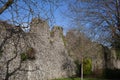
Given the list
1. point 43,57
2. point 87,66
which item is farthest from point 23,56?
point 87,66

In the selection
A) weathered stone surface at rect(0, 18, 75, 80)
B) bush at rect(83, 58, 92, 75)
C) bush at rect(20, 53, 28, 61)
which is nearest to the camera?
weathered stone surface at rect(0, 18, 75, 80)

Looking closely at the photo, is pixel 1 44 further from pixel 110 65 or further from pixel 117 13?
pixel 110 65

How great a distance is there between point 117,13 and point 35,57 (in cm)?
703

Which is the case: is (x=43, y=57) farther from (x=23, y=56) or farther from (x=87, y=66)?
(x=87, y=66)

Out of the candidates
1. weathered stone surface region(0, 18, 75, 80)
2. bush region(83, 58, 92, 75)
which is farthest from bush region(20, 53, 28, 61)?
bush region(83, 58, 92, 75)

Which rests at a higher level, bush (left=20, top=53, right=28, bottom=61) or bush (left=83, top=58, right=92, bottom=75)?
bush (left=20, top=53, right=28, bottom=61)

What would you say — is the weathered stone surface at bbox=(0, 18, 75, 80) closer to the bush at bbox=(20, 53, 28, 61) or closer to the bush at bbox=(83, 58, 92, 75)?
the bush at bbox=(20, 53, 28, 61)

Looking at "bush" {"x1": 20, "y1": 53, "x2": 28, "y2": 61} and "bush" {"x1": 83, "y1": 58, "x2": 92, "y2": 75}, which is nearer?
"bush" {"x1": 20, "y1": 53, "x2": 28, "y2": 61}

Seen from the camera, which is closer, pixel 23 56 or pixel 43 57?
pixel 23 56

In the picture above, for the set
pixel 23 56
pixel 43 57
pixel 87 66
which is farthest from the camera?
pixel 87 66

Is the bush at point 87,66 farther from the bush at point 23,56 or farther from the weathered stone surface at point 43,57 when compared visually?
the bush at point 23,56

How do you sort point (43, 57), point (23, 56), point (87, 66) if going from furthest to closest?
point (87, 66) → point (43, 57) → point (23, 56)

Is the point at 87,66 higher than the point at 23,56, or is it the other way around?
the point at 23,56

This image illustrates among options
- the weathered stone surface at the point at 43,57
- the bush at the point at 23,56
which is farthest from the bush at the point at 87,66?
the bush at the point at 23,56
